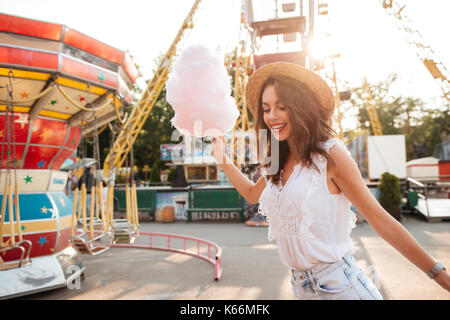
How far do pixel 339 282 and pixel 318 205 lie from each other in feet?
1.02

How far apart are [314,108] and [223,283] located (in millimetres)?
4070

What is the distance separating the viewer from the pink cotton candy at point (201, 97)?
1.71m

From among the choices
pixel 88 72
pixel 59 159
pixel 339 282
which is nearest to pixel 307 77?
A: pixel 339 282

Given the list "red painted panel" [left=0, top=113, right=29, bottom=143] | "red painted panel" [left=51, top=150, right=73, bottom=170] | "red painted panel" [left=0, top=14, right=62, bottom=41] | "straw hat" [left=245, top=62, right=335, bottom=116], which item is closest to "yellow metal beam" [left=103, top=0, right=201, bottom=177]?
"red painted panel" [left=51, top=150, right=73, bottom=170]

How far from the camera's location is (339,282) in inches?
48.8

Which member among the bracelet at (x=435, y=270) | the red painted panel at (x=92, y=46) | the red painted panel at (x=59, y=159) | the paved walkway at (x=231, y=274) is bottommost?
the paved walkway at (x=231, y=274)

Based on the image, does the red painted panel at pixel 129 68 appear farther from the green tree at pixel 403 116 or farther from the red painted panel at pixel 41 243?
the green tree at pixel 403 116

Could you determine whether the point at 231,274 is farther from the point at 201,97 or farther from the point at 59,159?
the point at 201,97

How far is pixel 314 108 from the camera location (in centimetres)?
140

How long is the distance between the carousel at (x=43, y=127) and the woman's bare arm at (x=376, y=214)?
3.53m

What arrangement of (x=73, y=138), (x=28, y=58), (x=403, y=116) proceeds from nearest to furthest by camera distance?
(x=28, y=58) < (x=73, y=138) < (x=403, y=116)

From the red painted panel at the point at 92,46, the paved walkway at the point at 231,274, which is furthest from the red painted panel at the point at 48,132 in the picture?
the paved walkway at the point at 231,274

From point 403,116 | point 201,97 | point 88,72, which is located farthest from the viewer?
point 403,116

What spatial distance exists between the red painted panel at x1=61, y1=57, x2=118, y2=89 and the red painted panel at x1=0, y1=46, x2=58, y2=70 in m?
0.13
